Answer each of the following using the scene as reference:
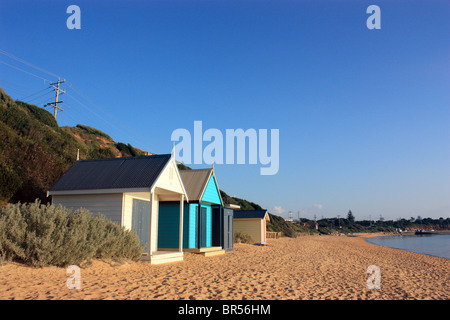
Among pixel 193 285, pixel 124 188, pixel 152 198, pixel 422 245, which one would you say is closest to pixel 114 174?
pixel 124 188

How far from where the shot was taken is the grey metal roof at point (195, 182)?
56.3 ft

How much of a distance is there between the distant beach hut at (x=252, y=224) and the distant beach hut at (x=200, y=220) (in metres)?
9.57

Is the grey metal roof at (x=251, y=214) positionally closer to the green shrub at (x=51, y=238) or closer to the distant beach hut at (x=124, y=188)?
the distant beach hut at (x=124, y=188)

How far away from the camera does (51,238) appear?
873 cm

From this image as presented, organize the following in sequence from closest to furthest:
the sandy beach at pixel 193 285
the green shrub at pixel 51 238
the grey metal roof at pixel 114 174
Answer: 1. the sandy beach at pixel 193 285
2. the green shrub at pixel 51 238
3. the grey metal roof at pixel 114 174

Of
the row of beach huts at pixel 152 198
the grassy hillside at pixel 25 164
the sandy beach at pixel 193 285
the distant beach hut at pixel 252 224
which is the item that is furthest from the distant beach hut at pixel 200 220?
the distant beach hut at pixel 252 224

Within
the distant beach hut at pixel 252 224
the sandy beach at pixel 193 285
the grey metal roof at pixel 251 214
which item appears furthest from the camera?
the grey metal roof at pixel 251 214

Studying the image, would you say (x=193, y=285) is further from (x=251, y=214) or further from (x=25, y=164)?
(x=251, y=214)

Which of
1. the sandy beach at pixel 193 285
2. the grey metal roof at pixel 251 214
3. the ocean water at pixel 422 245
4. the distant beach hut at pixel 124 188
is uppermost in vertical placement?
the distant beach hut at pixel 124 188

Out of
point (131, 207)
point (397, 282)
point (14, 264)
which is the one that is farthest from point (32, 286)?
point (397, 282)

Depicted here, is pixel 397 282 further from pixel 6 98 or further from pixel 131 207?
pixel 6 98

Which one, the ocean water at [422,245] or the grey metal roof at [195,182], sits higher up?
the grey metal roof at [195,182]

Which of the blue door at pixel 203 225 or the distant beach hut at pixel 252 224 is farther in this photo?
the distant beach hut at pixel 252 224

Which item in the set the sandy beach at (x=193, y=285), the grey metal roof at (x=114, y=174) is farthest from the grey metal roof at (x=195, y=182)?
the sandy beach at (x=193, y=285)
